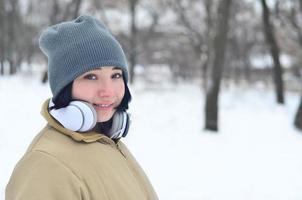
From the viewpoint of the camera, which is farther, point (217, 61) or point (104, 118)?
point (217, 61)

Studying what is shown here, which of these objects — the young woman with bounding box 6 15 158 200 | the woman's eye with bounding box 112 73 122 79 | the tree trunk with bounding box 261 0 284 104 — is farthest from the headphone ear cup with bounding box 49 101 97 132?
the tree trunk with bounding box 261 0 284 104

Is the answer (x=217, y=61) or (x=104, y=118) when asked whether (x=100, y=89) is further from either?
(x=217, y=61)

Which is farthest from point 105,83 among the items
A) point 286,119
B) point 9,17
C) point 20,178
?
point 9,17

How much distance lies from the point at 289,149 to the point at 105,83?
8332 mm

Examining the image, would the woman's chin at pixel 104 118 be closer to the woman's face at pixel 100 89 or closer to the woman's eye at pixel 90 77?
the woman's face at pixel 100 89

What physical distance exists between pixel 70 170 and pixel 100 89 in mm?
352

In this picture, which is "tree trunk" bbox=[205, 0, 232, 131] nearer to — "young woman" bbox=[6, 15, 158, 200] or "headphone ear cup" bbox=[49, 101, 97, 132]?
"young woman" bbox=[6, 15, 158, 200]

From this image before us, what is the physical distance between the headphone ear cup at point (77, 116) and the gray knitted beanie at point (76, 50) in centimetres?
9

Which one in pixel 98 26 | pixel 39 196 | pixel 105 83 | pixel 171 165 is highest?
pixel 98 26

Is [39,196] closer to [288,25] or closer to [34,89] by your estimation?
[34,89]

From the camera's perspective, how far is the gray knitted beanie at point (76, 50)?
204cm

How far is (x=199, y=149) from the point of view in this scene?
9117 millimetres

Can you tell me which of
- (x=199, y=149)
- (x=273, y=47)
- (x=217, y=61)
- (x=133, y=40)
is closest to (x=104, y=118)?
(x=199, y=149)

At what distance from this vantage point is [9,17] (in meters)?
25.5
